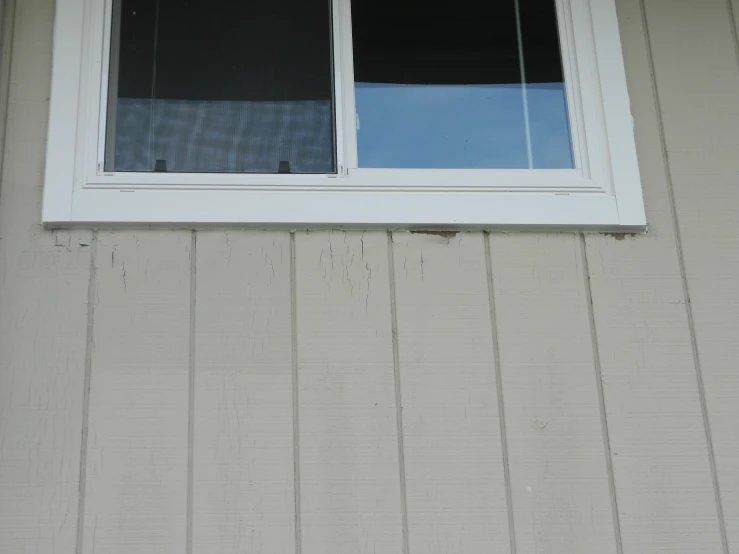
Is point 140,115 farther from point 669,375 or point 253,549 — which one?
point 669,375

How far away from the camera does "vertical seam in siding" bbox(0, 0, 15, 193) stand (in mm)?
2088

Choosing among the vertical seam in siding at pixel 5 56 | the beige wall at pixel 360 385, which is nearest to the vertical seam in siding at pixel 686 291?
the beige wall at pixel 360 385

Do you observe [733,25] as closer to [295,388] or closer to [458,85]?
[458,85]

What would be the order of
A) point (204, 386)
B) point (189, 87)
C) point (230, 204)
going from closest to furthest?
point (204, 386), point (230, 204), point (189, 87)

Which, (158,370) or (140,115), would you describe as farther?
(140,115)

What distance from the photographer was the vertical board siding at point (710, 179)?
2.01m

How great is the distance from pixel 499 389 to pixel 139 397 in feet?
2.49

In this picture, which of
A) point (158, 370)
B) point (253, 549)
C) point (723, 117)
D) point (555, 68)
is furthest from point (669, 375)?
point (158, 370)

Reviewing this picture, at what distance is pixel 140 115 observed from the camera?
2.18 meters

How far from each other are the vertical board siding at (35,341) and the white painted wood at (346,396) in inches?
18.4

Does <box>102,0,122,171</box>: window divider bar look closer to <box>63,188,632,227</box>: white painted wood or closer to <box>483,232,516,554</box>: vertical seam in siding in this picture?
<box>63,188,632,227</box>: white painted wood

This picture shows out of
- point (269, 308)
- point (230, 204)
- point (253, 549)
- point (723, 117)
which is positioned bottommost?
point (253, 549)

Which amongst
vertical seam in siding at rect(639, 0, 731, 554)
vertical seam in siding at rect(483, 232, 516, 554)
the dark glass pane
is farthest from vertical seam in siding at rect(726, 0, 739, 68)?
vertical seam in siding at rect(483, 232, 516, 554)

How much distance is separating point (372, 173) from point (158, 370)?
661 millimetres
